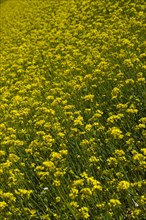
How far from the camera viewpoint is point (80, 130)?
7.18 meters

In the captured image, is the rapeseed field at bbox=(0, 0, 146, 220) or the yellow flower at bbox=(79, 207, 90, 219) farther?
the rapeseed field at bbox=(0, 0, 146, 220)

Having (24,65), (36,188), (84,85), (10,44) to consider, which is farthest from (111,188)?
(10,44)

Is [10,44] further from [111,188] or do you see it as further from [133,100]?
[111,188]

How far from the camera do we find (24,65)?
42.7 feet

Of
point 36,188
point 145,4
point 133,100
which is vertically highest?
point 145,4

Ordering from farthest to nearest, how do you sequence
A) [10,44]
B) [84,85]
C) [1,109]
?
[10,44], [1,109], [84,85]

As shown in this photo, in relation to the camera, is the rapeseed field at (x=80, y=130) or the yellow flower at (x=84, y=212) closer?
the yellow flower at (x=84, y=212)

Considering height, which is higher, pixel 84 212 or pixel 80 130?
pixel 84 212

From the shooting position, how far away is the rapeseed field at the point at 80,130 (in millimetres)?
5164

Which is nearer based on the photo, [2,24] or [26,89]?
[26,89]

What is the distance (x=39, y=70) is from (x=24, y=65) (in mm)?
2185

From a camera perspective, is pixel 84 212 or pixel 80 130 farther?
pixel 80 130

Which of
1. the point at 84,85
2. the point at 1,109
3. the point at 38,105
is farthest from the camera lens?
the point at 1,109

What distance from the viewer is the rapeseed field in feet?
16.9
